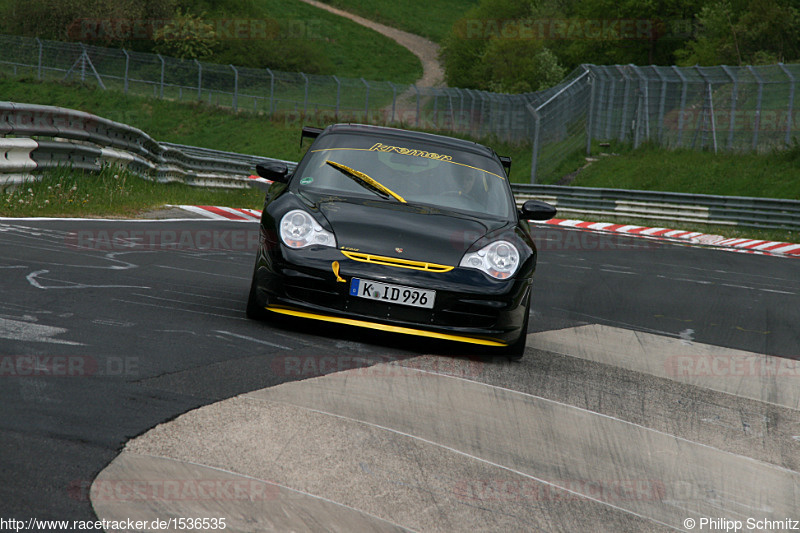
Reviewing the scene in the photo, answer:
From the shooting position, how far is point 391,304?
5.52 metres

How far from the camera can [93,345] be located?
15.9ft

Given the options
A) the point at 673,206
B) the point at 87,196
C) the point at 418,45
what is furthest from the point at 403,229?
the point at 418,45

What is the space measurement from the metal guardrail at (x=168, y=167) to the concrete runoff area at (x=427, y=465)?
26.3 feet

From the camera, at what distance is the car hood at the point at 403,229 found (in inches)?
223

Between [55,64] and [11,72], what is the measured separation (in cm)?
264

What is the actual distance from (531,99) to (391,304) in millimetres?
34740

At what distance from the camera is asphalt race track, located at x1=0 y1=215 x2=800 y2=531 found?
10.6ft

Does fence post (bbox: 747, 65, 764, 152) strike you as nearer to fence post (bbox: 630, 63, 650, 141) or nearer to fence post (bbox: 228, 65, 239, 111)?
fence post (bbox: 630, 63, 650, 141)

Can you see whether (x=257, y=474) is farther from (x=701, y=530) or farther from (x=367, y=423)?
(x=701, y=530)

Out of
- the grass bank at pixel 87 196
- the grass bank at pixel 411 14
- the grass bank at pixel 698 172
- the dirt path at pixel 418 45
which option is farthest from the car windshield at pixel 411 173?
the grass bank at pixel 411 14

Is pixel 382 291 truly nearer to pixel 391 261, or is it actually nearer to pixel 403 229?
pixel 391 261

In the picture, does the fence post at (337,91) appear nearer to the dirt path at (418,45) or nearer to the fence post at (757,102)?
the fence post at (757,102)

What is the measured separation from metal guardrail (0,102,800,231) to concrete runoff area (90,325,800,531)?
8022 millimetres


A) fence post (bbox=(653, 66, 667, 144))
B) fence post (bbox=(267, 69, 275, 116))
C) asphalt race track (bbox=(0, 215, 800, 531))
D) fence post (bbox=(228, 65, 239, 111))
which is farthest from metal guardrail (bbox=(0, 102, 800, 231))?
fence post (bbox=(228, 65, 239, 111))
